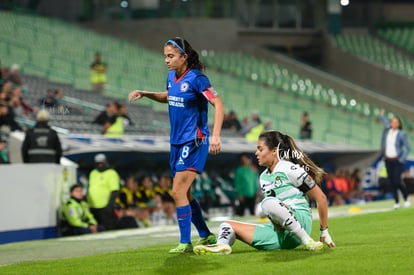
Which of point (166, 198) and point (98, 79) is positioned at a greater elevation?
point (98, 79)

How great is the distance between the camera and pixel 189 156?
1111 cm

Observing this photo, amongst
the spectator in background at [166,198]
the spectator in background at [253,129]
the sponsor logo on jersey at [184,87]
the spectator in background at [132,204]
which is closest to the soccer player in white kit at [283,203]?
the sponsor logo on jersey at [184,87]

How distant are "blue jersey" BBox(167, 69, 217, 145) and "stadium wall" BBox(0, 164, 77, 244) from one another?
6.87 meters

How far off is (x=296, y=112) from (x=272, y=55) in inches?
389

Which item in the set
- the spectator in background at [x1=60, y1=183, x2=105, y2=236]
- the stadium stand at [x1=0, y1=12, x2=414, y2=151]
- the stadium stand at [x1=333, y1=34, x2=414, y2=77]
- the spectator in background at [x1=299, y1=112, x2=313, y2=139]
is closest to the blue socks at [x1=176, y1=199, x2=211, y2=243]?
the spectator in background at [x1=60, y1=183, x2=105, y2=236]

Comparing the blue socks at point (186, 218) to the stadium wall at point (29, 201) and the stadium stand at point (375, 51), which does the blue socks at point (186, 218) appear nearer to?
the stadium wall at point (29, 201)

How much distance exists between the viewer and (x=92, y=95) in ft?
108

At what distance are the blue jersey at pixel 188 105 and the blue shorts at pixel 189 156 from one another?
5 centimetres

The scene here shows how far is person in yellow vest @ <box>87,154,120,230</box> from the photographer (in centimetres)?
2073

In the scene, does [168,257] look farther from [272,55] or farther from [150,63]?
[272,55]

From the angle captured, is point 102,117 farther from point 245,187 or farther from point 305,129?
point 305,129

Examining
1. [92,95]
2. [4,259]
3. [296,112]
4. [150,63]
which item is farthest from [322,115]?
[4,259]

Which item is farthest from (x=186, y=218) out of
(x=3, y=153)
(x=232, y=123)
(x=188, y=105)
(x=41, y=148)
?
(x=232, y=123)

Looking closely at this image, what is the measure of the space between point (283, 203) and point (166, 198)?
15.0 m
